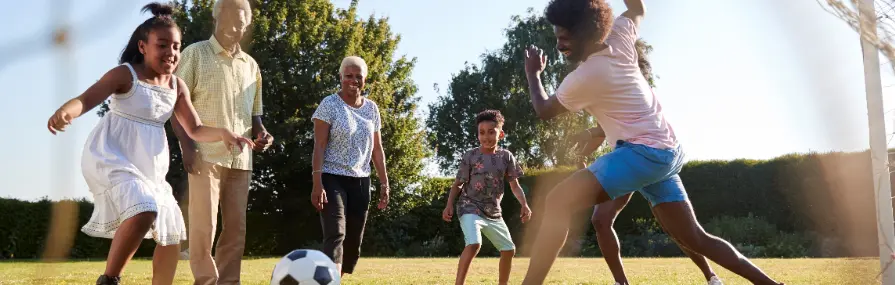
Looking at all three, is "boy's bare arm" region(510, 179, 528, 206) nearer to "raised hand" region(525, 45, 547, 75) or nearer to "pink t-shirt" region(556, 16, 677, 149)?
"pink t-shirt" region(556, 16, 677, 149)

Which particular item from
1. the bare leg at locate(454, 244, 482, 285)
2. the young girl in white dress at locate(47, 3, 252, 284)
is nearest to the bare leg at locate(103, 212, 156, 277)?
the young girl in white dress at locate(47, 3, 252, 284)

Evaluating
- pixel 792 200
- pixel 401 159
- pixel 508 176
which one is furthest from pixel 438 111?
pixel 508 176

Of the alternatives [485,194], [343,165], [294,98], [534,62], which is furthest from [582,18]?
[294,98]

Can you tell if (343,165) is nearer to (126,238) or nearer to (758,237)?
(126,238)

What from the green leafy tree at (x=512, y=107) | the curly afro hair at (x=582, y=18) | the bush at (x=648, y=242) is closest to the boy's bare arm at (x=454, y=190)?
the curly afro hair at (x=582, y=18)

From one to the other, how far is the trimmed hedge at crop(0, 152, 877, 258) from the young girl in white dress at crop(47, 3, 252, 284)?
13614mm

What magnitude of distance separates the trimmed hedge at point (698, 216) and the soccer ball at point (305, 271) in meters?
12.9

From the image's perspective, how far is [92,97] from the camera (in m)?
4.00

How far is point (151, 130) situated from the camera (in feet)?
14.1

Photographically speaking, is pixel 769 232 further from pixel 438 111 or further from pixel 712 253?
pixel 438 111

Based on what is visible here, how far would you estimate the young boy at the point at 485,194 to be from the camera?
622 centimetres

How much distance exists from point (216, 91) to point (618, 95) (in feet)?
8.13

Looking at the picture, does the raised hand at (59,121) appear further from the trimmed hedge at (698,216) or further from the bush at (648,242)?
the bush at (648,242)

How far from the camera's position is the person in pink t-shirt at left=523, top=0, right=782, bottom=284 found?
13.3 feet
